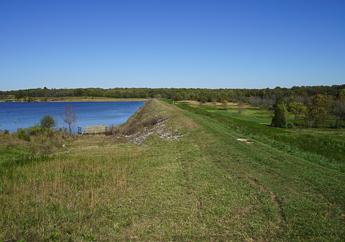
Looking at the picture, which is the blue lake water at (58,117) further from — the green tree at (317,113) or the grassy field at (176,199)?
the grassy field at (176,199)

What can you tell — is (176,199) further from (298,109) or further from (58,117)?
(298,109)

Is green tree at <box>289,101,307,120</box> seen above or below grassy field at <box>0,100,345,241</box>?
below

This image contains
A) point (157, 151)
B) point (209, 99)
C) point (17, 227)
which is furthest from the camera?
point (209, 99)

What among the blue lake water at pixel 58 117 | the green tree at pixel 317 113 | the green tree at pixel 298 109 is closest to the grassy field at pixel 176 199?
the blue lake water at pixel 58 117

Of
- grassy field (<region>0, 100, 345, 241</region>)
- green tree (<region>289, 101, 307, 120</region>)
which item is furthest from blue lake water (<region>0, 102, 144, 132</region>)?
grassy field (<region>0, 100, 345, 241</region>)

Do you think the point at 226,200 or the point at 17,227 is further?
the point at 226,200

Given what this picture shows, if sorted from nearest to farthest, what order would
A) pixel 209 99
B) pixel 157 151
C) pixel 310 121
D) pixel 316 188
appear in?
1. pixel 316 188
2. pixel 157 151
3. pixel 310 121
4. pixel 209 99

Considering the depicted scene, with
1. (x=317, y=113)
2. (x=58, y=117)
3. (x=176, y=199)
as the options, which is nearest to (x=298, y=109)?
(x=317, y=113)

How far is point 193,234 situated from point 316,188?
16.1 feet

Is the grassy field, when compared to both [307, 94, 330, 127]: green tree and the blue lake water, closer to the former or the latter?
the blue lake water

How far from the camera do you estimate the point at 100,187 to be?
37.1 feet

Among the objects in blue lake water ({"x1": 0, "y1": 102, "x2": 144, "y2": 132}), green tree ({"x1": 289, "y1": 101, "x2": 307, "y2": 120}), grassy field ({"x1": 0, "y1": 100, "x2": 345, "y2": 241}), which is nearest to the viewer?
grassy field ({"x1": 0, "y1": 100, "x2": 345, "y2": 241})

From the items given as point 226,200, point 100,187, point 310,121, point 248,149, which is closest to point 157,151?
point 248,149

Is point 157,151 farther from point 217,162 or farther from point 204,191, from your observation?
point 204,191
